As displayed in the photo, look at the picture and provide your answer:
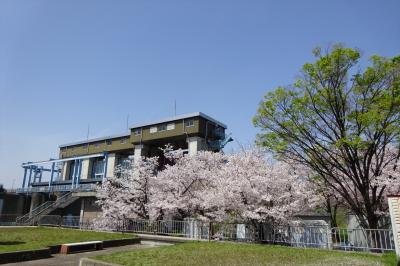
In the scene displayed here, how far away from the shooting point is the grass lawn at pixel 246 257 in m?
9.13

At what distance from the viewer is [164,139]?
129ft

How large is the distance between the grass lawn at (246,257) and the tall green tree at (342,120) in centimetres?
594

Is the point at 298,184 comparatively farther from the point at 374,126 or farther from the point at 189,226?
the point at 189,226

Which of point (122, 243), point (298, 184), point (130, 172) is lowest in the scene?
point (122, 243)

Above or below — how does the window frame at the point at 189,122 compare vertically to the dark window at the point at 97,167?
above

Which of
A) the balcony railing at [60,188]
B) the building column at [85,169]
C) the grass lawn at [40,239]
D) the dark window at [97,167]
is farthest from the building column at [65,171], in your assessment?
the grass lawn at [40,239]

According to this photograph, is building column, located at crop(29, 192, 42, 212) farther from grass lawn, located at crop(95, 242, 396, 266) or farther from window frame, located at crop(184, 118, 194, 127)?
grass lawn, located at crop(95, 242, 396, 266)

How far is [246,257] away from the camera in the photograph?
10.1 m

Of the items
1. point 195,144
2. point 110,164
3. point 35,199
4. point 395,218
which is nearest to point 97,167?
point 110,164

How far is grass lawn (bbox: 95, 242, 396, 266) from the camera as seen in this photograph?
913 centimetres

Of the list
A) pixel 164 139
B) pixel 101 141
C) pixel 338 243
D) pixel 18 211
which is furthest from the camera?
pixel 18 211

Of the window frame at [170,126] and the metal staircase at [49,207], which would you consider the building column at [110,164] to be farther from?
the window frame at [170,126]

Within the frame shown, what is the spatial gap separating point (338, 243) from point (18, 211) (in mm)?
53969

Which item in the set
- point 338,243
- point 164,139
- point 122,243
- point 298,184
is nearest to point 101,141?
point 164,139
